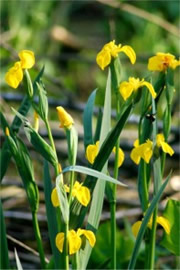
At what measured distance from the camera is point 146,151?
39.1 inches

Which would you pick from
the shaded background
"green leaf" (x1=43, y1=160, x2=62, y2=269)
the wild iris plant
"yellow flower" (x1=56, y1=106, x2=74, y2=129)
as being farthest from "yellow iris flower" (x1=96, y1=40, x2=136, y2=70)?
the shaded background

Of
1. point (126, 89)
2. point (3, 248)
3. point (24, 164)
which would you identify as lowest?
point (3, 248)

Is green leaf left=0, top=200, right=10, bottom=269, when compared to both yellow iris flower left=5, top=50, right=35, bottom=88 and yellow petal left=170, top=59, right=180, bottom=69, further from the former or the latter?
yellow petal left=170, top=59, right=180, bottom=69

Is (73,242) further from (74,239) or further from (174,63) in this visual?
(174,63)

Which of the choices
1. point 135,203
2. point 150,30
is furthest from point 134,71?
point 135,203

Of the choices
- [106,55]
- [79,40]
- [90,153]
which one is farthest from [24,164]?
[79,40]

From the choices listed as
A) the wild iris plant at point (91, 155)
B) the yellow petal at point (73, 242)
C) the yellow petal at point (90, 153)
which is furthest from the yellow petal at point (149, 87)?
the yellow petal at point (73, 242)

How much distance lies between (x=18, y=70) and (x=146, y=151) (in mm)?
215

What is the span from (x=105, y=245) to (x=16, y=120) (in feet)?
1.40

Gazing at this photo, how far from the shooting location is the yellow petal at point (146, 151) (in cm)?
99

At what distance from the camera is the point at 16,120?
1122 millimetres

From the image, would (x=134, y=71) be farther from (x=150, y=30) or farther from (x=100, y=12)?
(x=100, y=12)

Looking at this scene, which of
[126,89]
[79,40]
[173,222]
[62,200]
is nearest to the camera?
[62,200]

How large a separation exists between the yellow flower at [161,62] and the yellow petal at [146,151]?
12cm
